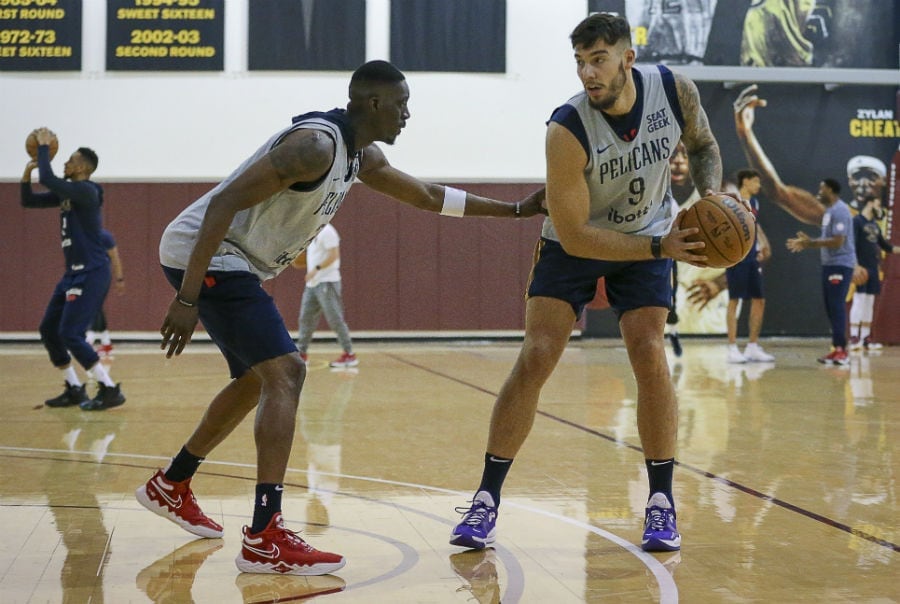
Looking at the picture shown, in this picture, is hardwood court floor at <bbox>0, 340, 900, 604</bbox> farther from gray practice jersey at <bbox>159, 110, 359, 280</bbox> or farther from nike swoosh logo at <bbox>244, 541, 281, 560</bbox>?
gray practice jersey at <bbox>159, 110, 359, 280</bbox>

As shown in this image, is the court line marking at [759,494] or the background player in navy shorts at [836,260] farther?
the background player in navy shorts at [836,260]

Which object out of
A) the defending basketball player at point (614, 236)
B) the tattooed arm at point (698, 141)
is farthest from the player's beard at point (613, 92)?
the tattooed arm at point (698, 141)

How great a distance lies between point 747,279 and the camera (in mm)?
11734

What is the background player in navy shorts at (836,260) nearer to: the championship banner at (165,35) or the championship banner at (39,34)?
the championship banner at (165,35)

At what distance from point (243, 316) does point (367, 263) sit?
11.5 meters

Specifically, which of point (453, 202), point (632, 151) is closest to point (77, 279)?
point (453, 202)

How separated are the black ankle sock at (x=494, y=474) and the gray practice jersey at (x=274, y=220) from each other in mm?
995

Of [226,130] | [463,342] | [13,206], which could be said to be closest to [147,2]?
[226,130]

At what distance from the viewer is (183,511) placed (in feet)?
12.8

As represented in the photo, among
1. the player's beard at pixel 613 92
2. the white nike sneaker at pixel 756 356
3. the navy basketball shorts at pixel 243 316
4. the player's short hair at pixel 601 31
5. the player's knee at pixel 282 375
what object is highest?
the player's short hair at pixel 601 31

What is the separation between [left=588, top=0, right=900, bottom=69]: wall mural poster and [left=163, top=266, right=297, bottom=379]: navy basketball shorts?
12.5 m

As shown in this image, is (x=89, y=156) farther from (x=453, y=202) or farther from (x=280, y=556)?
(x=280, y=556)

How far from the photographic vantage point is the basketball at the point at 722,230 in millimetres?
3617

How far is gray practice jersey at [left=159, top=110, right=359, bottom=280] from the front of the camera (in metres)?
3.51
